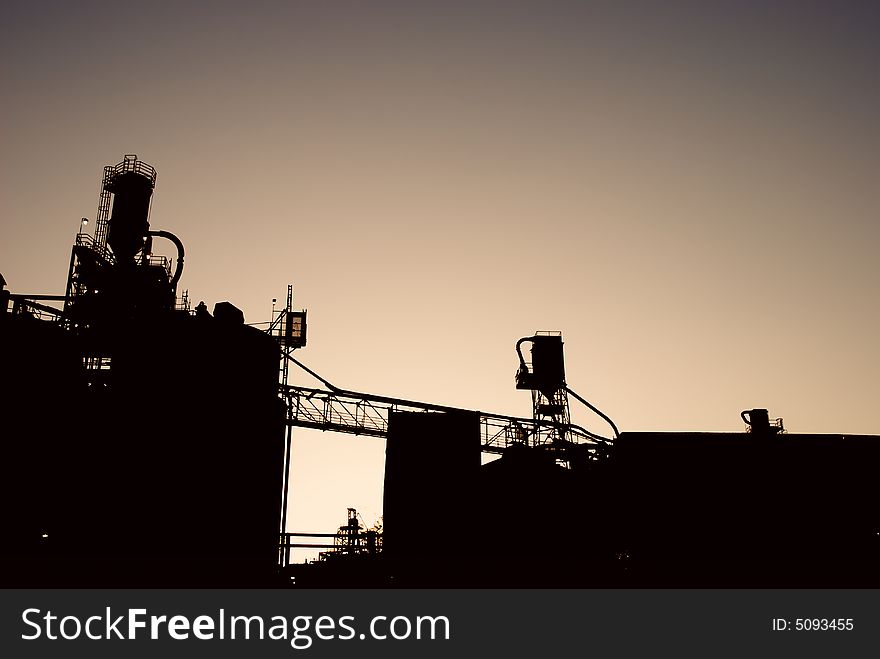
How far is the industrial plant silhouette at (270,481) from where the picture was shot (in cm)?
2241

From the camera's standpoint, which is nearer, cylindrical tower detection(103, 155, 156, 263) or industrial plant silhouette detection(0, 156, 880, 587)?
industrial plant silhouette detection(0, 156, 880, 587)

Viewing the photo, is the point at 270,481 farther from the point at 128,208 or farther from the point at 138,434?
the point at 128,208

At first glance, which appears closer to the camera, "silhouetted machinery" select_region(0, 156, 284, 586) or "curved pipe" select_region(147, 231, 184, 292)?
"silhouetted machinery" select_region(0, 156, 284, 586)

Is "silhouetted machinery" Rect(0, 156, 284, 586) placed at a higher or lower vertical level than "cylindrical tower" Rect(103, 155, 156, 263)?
lower

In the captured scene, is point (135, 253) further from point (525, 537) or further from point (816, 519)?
point (816, 519)

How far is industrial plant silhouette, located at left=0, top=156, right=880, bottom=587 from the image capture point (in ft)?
73.5

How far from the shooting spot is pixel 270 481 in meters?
28.3

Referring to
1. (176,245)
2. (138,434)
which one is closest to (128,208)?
(176,245)

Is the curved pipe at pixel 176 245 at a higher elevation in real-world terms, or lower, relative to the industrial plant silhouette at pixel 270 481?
higher

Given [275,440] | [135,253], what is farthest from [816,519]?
[135,253]

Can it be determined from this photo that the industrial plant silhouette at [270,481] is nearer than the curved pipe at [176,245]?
Yes

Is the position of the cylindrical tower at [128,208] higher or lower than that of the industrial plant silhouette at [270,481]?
higher

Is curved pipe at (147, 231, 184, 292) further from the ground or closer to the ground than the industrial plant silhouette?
further from the ground
